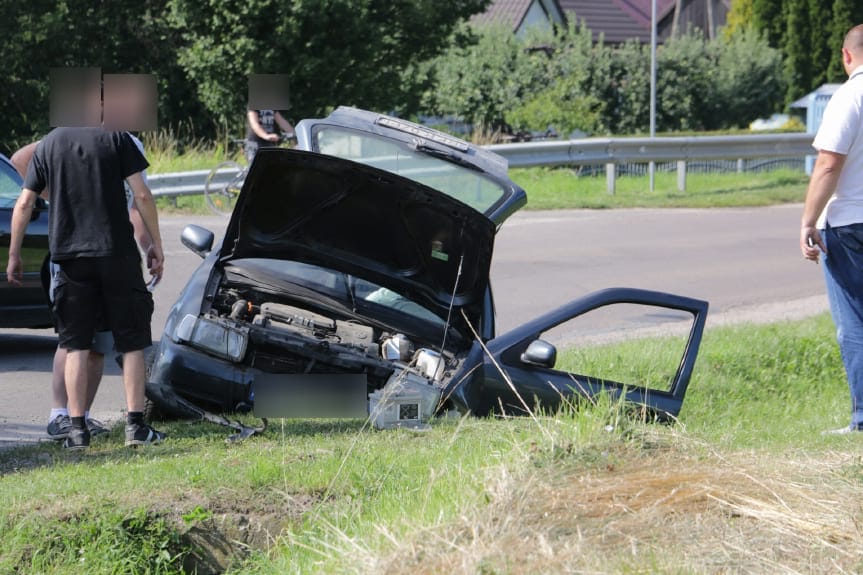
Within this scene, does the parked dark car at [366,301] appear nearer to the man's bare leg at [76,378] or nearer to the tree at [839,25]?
the man's bare leg at [76,378]

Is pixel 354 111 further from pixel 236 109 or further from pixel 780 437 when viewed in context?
pixel 236 109

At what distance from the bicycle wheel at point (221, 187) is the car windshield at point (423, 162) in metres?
9.11

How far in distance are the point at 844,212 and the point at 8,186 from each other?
5.85m

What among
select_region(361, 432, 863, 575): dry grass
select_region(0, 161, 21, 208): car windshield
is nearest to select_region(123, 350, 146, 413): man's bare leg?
select_region(361, 432, 863, 575): dry grass

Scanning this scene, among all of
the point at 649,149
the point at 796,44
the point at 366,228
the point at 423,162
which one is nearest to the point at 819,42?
the point at 796,44

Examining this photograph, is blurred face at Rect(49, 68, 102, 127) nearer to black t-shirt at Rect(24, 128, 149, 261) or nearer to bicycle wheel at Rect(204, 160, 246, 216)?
black t-shirt at Rect(24, 128, 149, 261)

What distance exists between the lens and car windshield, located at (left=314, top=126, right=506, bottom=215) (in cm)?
671

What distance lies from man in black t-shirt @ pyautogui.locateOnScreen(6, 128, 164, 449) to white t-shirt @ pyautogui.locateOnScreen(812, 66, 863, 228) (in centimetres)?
361

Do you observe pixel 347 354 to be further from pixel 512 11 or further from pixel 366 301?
pixel 512 11

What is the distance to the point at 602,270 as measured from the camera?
1256 cm

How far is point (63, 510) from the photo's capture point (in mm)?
4504

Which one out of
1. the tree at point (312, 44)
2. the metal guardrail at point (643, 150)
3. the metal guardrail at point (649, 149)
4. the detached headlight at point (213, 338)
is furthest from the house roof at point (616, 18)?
the detached headlight at point (213, 338)

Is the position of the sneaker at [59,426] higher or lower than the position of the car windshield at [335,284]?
lower

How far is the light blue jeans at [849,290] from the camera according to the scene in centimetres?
618
